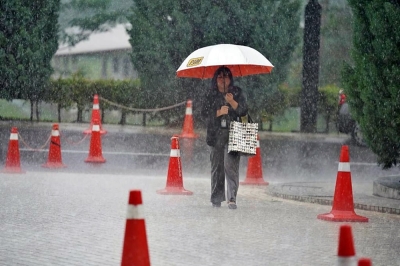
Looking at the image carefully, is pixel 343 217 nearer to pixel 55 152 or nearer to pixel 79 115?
pixel 55 152

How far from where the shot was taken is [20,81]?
28672mm

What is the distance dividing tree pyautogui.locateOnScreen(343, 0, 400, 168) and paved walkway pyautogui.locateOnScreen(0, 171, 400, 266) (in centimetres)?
144

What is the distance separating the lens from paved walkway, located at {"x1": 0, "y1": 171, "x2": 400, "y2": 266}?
9023 mm

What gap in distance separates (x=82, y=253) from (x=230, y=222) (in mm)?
2582

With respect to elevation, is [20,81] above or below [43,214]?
above

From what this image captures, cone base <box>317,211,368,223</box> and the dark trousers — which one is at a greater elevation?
the dark trousers

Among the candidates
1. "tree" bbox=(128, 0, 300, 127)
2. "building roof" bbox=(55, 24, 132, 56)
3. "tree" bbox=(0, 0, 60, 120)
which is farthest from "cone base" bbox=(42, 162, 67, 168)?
"building roof" bbox=(55, 24, 132, 56)

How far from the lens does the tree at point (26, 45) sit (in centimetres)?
2834

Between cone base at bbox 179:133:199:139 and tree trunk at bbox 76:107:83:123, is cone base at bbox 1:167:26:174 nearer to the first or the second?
cone base at bbox 179:133:199:139

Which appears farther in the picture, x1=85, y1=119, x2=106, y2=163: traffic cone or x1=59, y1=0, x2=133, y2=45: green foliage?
x1=59, y1=0, x2=133, y2=45: green foliage

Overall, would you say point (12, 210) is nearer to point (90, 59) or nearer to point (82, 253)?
point (82, 253)

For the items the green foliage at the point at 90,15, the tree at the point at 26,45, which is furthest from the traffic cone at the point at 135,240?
the green foliage at the point at 90,15

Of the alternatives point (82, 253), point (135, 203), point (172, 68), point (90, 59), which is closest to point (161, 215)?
point (82, 253)

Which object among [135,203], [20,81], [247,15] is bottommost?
[135,203]
